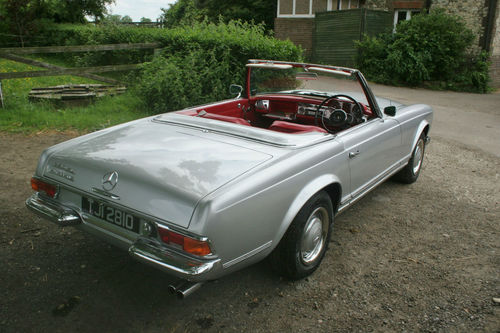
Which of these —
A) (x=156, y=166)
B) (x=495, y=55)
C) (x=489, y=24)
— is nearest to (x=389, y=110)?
(x=156, y=166)

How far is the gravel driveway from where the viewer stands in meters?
2.55

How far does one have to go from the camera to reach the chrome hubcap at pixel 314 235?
114 inches

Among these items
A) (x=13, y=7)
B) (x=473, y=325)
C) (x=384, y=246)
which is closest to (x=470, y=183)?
(x=384, y=246)

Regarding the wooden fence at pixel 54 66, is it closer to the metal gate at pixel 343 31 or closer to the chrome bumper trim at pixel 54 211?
the chrome bumper trim at pixel 54 211

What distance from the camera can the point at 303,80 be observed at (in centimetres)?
395

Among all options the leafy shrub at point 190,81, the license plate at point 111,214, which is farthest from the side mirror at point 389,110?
the leafy shrub at point 190,81

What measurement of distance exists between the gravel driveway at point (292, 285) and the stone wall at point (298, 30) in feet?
59.3

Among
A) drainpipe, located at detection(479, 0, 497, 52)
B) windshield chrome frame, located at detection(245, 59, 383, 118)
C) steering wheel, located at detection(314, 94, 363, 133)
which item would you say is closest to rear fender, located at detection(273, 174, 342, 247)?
steering wheel, located at detection(314, 94, 363, 133)

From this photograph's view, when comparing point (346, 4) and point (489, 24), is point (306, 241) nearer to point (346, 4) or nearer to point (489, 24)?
point (489, 24)

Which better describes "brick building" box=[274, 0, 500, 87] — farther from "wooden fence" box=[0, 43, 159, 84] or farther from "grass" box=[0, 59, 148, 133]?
"grass" box=[0, 59, 148, 133]

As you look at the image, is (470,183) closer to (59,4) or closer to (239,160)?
(239,160)

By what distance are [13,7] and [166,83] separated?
1904cm

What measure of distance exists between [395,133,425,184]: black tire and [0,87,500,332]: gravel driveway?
2.43ft

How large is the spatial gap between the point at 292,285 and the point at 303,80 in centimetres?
193
